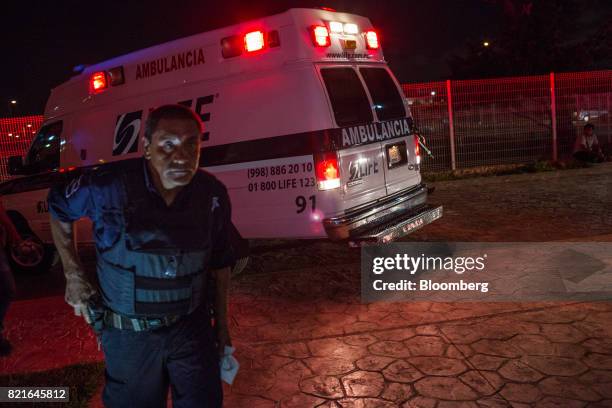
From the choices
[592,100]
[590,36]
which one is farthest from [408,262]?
[590,36]

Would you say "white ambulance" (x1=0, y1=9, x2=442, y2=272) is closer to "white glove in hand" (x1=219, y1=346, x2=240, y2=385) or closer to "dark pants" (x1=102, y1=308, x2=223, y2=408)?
"white glove in hand" (x1=219, y1=346, x2=240, y2=385)

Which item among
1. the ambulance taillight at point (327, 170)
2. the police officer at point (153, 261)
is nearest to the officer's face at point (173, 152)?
the police officer at point (153, 261)

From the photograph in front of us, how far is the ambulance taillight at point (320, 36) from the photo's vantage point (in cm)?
548

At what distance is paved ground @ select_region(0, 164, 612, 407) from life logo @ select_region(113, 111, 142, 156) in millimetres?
1876

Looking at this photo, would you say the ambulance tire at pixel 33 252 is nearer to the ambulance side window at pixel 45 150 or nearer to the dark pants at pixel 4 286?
the ambulance side window at pixel 45 150

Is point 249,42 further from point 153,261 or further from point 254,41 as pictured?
point 153,261

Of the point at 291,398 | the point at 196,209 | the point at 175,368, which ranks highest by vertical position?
the point at 196,209

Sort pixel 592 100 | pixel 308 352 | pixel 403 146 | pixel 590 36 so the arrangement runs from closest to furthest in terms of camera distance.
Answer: pixel 308 352 → pixel 403 146 → pixel 592 100 → pixel 590 36

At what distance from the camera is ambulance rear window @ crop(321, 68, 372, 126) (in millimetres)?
5477

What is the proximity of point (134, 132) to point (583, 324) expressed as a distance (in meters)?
5.03

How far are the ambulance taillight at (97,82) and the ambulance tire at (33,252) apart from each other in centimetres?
188

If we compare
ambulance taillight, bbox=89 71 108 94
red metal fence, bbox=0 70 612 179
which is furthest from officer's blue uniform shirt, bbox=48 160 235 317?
red metal fence, bbox=0 70 612 179

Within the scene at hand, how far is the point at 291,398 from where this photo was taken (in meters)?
3.53

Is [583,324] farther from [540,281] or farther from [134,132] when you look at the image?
[134,132]
